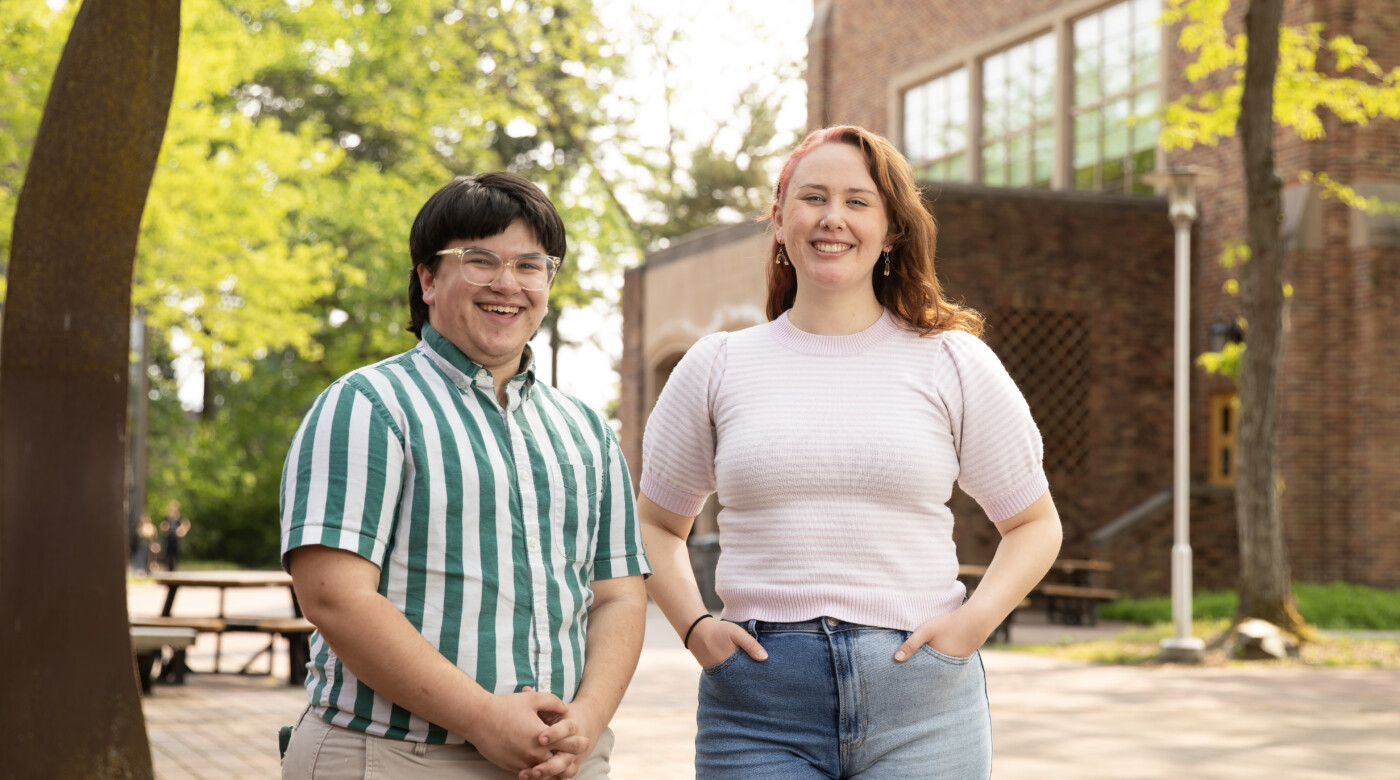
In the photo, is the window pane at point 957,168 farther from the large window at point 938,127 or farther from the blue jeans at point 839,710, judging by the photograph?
the blue jeans at point 839,710

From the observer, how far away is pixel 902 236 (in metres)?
3.03

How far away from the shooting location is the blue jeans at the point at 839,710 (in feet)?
9.17

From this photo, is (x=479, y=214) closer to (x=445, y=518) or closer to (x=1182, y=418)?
(x=445, y=518)

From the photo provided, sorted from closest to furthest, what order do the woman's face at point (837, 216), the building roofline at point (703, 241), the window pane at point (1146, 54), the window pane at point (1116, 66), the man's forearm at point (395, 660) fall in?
the man's forearm at point (395, 660), the woman's face at point (837, 216), the building roofline at point (703, 241), the window pane at point (1146, 54), the window pane at point (1116, 66)

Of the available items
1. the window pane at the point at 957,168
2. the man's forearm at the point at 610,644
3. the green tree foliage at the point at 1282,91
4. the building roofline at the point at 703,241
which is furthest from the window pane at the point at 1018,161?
the man's forearm at the point at 610,644

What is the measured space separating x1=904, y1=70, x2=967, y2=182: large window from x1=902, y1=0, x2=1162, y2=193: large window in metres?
Result: 0.02

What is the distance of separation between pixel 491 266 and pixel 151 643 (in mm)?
8704

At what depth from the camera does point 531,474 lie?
8.64 feet

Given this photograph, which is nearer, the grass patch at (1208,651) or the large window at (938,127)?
the grass patch at (1208,651)

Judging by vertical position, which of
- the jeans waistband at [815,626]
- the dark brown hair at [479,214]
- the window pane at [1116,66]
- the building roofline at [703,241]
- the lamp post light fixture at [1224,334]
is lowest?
the jeans waistband at [815,626]

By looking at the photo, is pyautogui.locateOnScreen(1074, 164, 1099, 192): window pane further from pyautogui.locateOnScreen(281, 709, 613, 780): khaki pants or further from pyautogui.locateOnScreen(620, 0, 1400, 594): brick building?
pyautogui.locateOnScreen(281, 709, 613, 780): khaki pants

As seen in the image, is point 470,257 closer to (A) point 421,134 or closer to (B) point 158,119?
(B) point 158,119

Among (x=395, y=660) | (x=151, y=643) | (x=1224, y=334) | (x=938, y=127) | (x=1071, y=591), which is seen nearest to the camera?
(x=395, y=660)

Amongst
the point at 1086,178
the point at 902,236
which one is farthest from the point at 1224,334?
the point at 902,236
